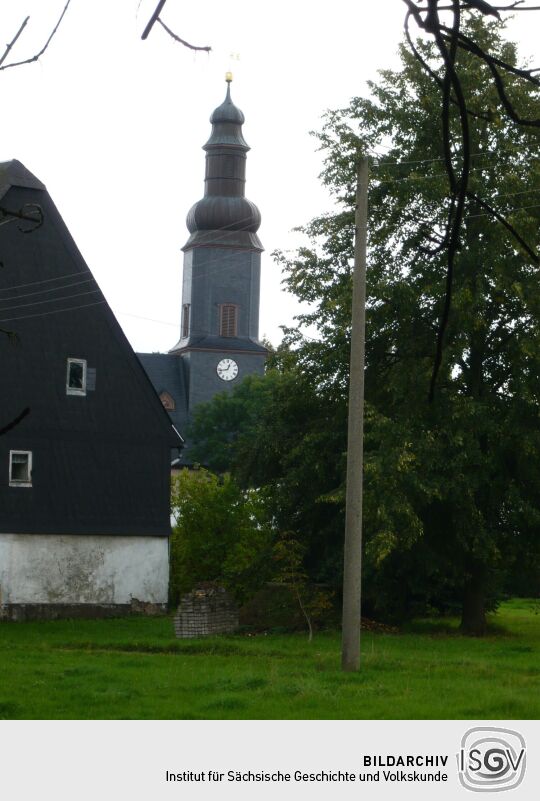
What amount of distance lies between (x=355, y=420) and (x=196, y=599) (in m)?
9.46

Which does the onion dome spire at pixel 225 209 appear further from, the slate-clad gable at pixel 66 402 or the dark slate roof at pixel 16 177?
the dark slate roof at pixel 16 177

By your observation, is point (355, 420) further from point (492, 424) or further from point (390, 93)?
point (390, 93)

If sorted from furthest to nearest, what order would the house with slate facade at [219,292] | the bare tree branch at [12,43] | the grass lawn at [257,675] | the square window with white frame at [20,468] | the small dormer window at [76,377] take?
the house with slate facade at [219,292] → the small dormer window at [76,377] → the square window with white frame at [20,468] → the grass lawn at [257,675] → the bare tree branch at [12,43]

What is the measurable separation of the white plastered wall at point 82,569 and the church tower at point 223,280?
51931mm

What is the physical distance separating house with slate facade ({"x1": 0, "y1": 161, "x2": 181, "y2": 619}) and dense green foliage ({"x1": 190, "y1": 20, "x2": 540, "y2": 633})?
4164 mm

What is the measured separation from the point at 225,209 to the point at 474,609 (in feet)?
197

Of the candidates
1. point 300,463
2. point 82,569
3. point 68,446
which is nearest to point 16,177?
point 68,446

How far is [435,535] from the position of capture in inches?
1125

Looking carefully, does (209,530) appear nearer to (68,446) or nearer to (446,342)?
(68,446)

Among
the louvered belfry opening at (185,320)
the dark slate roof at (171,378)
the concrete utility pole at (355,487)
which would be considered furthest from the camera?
the louvered belfry opening at (185,320)

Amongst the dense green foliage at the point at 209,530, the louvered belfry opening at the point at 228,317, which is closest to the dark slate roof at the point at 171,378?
the louvered belfry opening at the point at 228,317

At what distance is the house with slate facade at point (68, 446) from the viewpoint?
3159cm

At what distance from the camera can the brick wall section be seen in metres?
27.1

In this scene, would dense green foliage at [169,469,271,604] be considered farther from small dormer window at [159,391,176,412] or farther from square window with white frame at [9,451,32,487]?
small dormer window at [159,391,176,412]
